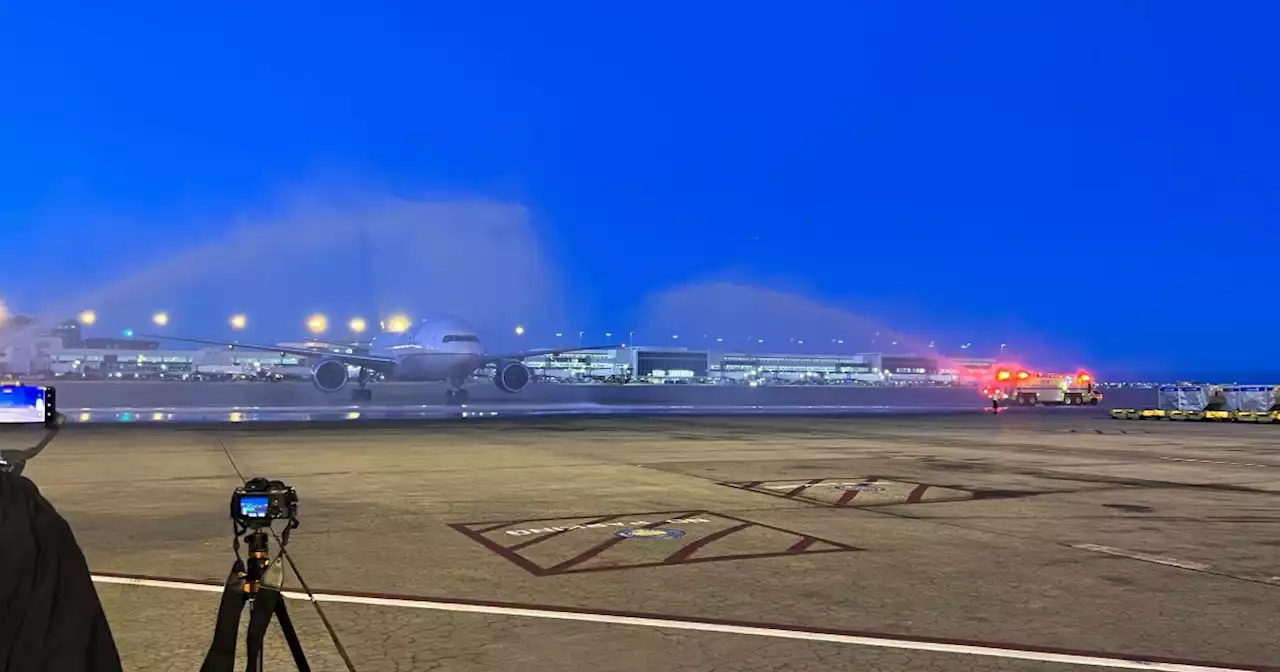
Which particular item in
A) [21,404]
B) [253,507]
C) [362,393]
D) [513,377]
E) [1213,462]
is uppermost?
[513,377]

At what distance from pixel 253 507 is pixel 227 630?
0.51 metres

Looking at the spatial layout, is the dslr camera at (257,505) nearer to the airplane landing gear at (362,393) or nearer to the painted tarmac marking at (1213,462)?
the painted tarmac marking at (1213,462)

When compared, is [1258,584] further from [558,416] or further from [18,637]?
[558,416]

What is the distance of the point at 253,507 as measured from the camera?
376 centimetres

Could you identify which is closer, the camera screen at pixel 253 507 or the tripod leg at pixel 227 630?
the tripod leg at pixel 227 630

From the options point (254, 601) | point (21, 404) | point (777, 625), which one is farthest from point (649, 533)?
point (254, 601)

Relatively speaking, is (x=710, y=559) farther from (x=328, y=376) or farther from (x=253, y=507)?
(x=328, y=376)

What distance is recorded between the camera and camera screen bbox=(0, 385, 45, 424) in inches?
221

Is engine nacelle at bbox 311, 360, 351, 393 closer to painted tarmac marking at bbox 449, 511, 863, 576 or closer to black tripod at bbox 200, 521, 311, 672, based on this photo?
Result: painted tarmac marking at bbox 449, 511, 863, 576

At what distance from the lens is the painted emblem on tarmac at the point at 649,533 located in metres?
10.2

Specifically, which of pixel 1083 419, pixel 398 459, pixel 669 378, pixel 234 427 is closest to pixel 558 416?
pixel 234 427

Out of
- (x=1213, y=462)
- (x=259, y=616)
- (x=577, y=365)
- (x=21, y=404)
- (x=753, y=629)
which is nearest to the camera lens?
(x=259, y=616)

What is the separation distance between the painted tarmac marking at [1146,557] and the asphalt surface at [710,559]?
0.09 ft

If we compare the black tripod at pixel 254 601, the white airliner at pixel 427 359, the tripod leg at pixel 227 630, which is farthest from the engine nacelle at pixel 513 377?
the tripod leg at pixel 227 630
